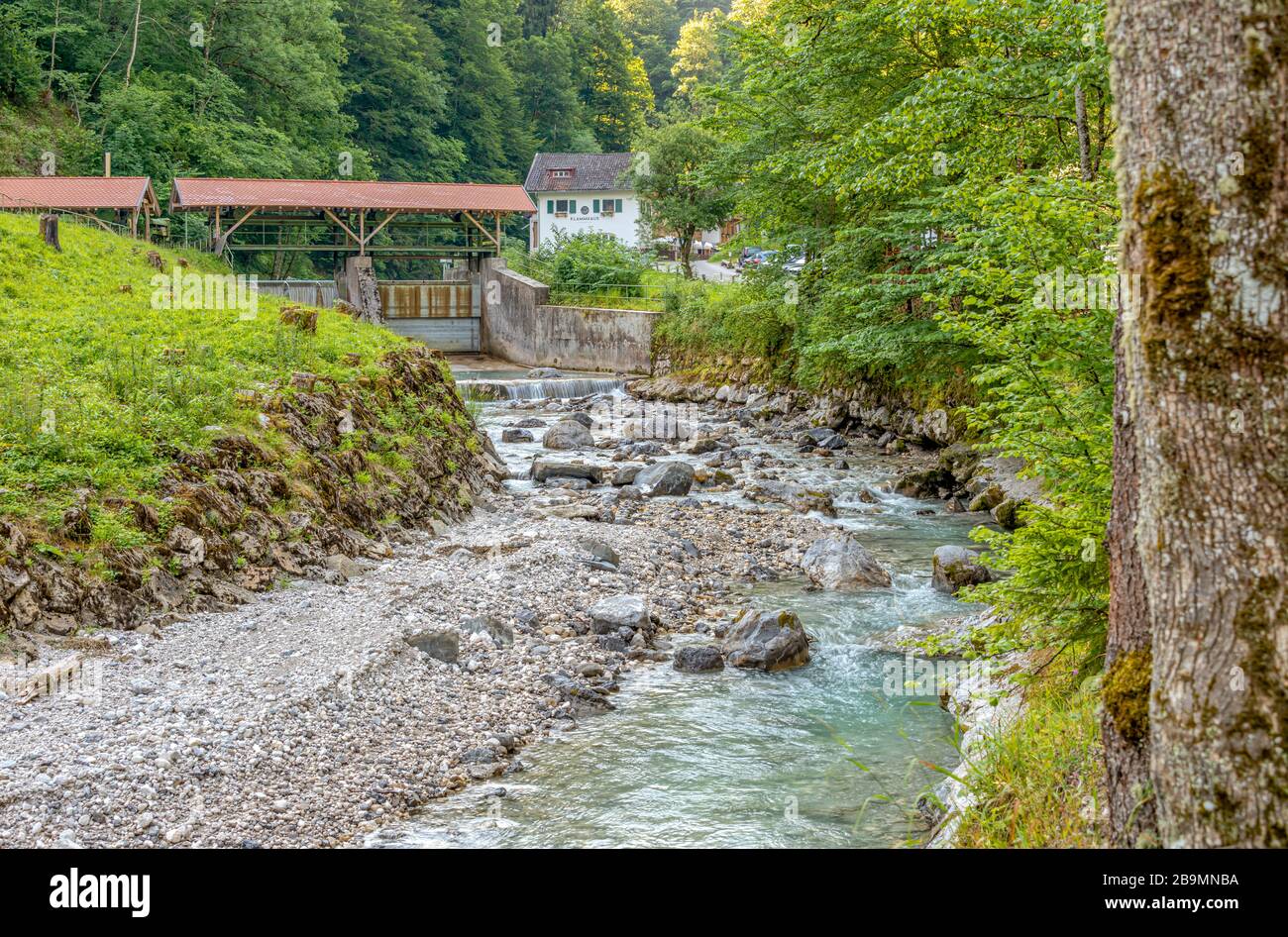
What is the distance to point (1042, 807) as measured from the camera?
5.09 m

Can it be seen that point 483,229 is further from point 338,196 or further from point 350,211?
point 338,196

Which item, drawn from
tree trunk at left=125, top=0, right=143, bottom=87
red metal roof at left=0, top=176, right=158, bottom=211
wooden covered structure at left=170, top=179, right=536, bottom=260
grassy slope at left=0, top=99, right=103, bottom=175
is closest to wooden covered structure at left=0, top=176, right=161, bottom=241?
red metal roof at left=0, top=176, right=158, bottom=211

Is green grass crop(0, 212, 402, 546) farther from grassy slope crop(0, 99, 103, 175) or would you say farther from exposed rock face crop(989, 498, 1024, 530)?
grassy slope crop(0, 99, 103, 175)

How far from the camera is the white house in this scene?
65.1 metres

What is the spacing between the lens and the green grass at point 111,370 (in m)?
10.1

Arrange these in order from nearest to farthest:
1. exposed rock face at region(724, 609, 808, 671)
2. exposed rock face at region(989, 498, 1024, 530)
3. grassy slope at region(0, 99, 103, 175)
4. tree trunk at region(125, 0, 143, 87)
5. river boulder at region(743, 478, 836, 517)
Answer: exposed rock face at region(724, 609, 808, 671) → exposed rock face at region(989, 498, 1024, 530) → river boulder at region(743, 478, 836, 517) → grassy slope at region(0, 99, 103, 175) → tree trunk at region(125, 0, 143, 87)

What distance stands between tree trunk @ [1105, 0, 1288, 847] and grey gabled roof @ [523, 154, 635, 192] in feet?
207

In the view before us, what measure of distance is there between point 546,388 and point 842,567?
67.6 ft

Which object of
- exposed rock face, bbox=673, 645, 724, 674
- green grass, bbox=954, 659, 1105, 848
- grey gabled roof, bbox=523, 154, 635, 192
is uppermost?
grey gabled roof, bbox=523, 154, 635, 192

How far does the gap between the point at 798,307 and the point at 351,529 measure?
16.1 m

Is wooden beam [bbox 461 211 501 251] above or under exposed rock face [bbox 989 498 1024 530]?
above

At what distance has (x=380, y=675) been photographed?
912cm

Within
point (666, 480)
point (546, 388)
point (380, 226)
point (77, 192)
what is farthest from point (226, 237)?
point (666, 480)

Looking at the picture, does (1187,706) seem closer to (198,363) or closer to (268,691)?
(268,691)
